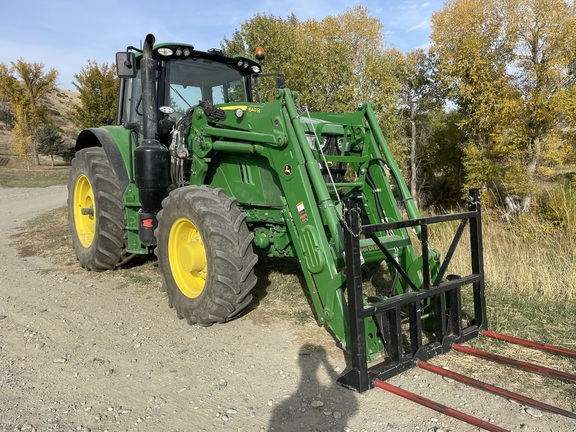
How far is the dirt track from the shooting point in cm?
283

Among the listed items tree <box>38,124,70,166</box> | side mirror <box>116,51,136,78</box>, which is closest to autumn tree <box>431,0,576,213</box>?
side mirror <box>116,51,136,78</box>

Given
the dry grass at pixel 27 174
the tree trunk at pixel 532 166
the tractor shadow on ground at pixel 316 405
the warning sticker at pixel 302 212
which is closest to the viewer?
the tractor shadow on ground at pixel 316 405

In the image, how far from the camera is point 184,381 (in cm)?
338

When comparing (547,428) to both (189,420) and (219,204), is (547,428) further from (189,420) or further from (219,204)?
(219,204)

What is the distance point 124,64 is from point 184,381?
3.39 metres

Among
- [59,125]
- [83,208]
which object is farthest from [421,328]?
[59,125]

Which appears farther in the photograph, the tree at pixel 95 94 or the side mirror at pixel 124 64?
the tree at pixel 95 94

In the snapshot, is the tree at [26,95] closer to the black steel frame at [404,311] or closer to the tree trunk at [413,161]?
the tree trunk at [413,161]

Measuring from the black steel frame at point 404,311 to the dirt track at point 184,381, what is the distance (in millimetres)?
122

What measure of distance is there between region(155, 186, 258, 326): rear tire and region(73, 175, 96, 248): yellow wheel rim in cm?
258

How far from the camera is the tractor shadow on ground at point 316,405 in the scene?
2816 millimetres

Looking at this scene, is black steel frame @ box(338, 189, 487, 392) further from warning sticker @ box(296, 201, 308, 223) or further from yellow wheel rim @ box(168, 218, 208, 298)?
yellow wheel rim @ box(168, 218, 208, 298)

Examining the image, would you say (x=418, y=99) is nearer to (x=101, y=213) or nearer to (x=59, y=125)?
(x=101, y=213)

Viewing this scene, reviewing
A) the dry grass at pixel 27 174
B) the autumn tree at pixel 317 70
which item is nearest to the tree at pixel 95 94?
the dry grass at pixel 27 174
